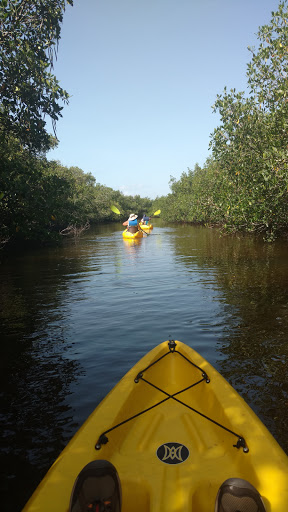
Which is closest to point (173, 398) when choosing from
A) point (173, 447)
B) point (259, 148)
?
point (173, 447)

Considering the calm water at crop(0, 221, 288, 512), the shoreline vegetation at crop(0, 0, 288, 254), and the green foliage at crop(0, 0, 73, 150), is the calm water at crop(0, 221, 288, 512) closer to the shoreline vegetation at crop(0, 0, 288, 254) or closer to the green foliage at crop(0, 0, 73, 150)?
the shoreline vegetation at crop(0, 0, 288, 254)

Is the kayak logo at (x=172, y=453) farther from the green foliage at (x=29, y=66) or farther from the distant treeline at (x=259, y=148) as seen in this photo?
the green foliage at (x=29, y=66)

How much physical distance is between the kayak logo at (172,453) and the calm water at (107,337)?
978 millimetres

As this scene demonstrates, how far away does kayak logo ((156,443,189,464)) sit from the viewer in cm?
274

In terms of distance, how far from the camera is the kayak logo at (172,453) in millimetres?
2738

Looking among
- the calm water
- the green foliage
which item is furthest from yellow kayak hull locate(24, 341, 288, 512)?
the green foliage

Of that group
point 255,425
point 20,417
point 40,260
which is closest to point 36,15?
point 40,260

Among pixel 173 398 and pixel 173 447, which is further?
pixel 173 398

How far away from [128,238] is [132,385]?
73.0 feet

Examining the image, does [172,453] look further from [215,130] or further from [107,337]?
[215,130]

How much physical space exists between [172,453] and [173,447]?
3.5 inches

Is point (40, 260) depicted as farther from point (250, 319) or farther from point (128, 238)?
point (250, 319)

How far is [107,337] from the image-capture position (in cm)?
597

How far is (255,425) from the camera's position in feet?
8.87
